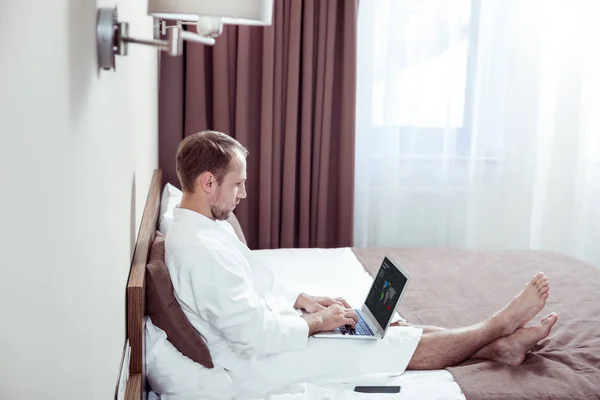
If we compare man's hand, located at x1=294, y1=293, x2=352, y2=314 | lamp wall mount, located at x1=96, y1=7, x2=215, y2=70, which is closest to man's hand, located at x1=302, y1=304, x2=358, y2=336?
man's hand, located at x1=294, y1=293, x2=352, y2=314

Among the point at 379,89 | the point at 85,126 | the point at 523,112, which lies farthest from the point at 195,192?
the point at 523,112

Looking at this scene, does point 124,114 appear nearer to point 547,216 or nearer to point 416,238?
point 416,238

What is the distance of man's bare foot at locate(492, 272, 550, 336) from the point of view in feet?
7.29

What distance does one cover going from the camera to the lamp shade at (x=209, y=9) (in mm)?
1558

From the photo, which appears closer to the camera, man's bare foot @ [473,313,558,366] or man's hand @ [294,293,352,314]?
man's bare foot @ [473,313,558,366]

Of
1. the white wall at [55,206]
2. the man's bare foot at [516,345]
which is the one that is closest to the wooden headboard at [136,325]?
the white wall at [55,206]

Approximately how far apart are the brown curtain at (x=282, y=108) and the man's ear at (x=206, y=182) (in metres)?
1.91

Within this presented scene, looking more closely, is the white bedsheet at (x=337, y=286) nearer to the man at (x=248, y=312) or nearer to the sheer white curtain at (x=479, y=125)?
the man at (x=248, y=312)

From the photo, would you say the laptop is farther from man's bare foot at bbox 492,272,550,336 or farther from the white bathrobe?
man's bare foot at bbox 492,272,550,336

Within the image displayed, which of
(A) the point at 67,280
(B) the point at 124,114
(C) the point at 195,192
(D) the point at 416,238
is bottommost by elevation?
(D) the point at 416,238

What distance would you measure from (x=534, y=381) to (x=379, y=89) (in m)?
2.53

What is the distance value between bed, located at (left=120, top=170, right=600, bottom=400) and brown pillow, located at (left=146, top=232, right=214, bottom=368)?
64mm

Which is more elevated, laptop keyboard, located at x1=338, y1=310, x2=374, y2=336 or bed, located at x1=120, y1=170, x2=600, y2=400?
laptop keyboard, located at x1=338, y1=310, x2=374, y2=336

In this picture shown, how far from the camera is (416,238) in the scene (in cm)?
446
